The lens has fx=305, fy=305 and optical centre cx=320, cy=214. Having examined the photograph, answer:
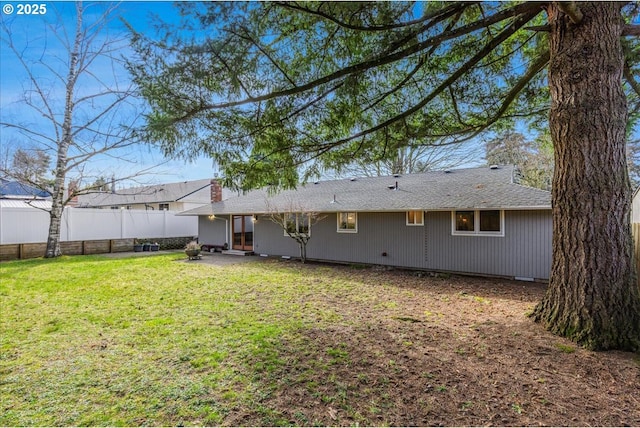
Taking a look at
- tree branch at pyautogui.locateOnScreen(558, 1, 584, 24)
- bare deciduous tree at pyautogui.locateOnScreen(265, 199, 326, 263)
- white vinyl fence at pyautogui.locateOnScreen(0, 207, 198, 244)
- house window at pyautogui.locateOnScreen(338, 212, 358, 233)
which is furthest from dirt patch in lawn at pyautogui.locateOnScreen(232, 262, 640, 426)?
white vinyl fence at pyautogui.locateOnScreen(0, 207, 198, 244)

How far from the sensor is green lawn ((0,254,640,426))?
2.46 metres

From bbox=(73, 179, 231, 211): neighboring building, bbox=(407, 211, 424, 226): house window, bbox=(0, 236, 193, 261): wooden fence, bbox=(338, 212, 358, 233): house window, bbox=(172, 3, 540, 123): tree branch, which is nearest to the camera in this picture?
bbox=(172, 3, 540, 123): tree branch

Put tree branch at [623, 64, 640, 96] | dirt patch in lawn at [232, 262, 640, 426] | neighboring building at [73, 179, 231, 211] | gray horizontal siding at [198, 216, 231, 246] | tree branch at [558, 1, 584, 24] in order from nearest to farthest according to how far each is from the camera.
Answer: dirt patch in lawn at [232, 262, 640, 426] < tree branch at [558, 1, 584, 24] < tree branch at [623, 64, 640, 96] < gray horizontal siding at [198, 216, 231, 246] < neighboring building at [73, 179, 231, 211]

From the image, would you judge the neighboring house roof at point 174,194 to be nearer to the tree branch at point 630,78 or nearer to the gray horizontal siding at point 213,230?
the gray horizontal siding at point 213,230

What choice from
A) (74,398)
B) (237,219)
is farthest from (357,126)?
(237,219)

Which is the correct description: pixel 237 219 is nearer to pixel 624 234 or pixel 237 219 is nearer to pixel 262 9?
pixel 262 9

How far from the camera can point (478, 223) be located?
8.91 metres

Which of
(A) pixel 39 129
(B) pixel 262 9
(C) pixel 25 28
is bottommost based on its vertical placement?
(B) pixel 262 9

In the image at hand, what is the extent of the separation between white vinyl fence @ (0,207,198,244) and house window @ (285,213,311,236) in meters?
9.22

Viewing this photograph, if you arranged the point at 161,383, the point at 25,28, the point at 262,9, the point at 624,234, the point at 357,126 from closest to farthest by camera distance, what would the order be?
the point at 161,383 → the point at 262,9 → the point at 624,234 → the point at 357,126 → the point at 25,28

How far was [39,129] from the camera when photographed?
38.9ft

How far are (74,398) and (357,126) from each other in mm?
4859

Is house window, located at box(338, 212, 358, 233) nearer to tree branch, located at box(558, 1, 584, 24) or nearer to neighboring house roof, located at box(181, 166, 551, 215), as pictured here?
neighboring house roof, located at box(181, 166, 551, 215)

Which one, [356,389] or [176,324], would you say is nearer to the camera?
[356,389]
